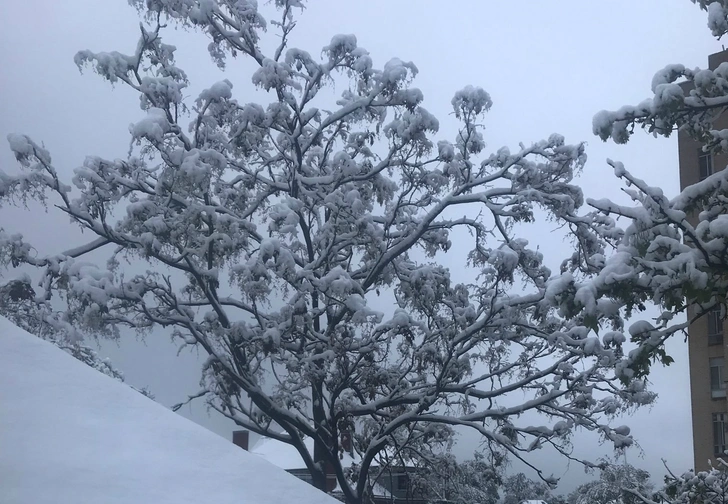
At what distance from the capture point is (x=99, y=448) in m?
4.47

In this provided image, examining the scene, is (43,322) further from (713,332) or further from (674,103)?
(713,332)

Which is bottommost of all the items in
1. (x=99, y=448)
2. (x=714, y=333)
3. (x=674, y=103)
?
(x=99, y=448)

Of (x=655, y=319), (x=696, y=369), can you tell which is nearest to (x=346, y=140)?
(x=655, y=319)

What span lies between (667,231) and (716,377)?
26133 mm

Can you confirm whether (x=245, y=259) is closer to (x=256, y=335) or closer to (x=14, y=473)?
(x=256, y=335)

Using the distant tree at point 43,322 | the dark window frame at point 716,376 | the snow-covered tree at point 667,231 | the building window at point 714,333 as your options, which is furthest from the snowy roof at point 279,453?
the snow-covered tree at point 667,231

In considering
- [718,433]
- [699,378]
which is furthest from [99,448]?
[699,378]

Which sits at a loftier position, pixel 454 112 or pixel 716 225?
pixel 454 112

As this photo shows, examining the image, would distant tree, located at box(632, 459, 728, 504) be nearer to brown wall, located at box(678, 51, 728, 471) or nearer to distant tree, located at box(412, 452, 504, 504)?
distant tree, located at box(412, 452, 504, 504)

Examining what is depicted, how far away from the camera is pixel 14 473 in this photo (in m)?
4.06

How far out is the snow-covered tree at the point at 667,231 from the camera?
534 cm

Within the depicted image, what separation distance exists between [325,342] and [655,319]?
749cm

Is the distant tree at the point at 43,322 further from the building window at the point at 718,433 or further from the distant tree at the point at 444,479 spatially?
the building window at the point at 718,433

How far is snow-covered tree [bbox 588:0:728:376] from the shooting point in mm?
5336
